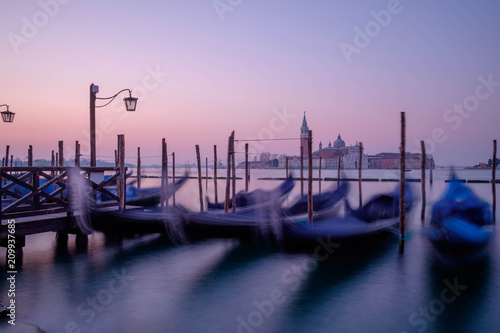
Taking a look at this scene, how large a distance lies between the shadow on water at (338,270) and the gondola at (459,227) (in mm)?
891

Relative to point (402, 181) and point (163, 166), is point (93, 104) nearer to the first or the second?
point (163, 166)

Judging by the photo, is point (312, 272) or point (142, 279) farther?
point (312, 272)

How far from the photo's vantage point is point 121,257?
692cm

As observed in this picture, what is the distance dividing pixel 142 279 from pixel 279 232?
102 inches

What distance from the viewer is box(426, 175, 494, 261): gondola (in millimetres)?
7254

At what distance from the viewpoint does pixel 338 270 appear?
242 inches

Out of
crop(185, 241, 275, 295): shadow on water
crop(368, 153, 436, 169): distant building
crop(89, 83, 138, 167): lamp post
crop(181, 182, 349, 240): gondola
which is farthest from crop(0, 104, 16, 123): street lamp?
crop(368, 153, 436, 169): distant building

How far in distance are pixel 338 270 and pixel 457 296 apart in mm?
1694

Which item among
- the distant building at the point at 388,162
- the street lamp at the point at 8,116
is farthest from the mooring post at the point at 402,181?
the distant building at the point at 388,162

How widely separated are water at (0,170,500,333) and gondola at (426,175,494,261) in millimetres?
329

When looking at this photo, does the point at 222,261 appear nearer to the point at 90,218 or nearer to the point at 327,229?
the point at 327,229

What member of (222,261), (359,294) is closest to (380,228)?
(359,294)

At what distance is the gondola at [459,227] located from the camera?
7254 millimetres

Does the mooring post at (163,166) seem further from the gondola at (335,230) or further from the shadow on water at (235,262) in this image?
the gondola at (335,230)
